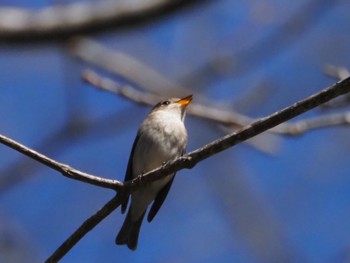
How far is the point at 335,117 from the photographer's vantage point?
4.00 meters

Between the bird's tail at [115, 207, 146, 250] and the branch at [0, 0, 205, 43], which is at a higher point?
the bird's tail at [115, 207, 146, 250]

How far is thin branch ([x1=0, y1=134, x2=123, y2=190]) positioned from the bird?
1880 mm

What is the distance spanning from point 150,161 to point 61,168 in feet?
6.96

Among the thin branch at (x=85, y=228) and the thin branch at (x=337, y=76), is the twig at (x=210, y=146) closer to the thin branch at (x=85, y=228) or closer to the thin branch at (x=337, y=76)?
the thin branch at (x=85, y=228)

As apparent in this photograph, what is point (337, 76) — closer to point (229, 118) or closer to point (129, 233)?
point (229, 118)

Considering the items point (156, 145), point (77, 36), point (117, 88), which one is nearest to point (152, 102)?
point (117, 88)

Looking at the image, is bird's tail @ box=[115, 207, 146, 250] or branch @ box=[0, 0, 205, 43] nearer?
branch @ box=[0, 0, 205, 43]

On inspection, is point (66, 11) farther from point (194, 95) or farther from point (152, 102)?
point (194, 95)

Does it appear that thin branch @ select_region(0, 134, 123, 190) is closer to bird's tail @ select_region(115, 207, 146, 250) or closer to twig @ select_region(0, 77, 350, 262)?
twig @ select_region(0, 77, 350, 262)

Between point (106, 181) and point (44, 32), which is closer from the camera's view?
point (44, 32)

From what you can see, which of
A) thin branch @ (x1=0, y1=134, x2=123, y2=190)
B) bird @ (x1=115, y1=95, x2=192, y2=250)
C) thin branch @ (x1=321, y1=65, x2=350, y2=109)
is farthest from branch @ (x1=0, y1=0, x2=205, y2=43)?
bird @ (x1=115, y1=95, x2=192, y2=250)

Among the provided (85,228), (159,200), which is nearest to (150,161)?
(159,200)

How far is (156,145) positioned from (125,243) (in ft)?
2.49

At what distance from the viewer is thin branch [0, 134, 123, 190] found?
2.98 m
